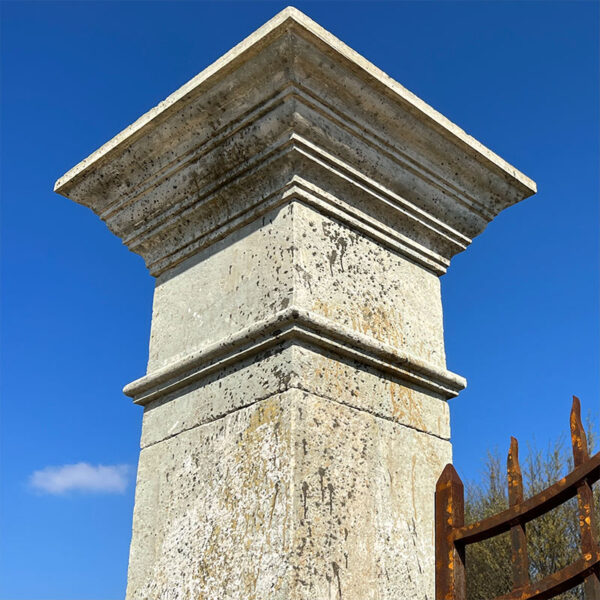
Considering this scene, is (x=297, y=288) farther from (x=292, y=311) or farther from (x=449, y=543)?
(x=449, y=543)

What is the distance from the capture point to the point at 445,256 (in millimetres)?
2623

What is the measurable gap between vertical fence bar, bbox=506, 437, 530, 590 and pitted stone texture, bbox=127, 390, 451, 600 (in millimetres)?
450

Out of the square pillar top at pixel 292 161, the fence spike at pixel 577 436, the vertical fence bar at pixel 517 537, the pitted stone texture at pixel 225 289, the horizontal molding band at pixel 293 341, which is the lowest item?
the vertical fence bar at pixel 517 537

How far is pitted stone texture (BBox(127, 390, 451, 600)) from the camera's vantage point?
68.1 inches

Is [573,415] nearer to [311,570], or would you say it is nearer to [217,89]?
[311,570]

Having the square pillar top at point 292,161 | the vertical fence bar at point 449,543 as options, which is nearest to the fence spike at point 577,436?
the vertical fence bar at point 449,543

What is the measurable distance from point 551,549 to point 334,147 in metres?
13.1

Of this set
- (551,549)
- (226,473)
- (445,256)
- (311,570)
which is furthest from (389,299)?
(551,549)

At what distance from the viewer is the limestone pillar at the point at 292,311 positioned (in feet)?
6.02

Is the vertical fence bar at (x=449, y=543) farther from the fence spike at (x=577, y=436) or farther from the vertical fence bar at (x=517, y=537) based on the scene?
the fence spike at (x=577, y=436)

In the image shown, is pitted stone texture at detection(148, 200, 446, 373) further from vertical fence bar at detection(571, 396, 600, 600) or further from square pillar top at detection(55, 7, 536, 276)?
vertical fence bar at detection(571, 396, 600, 600)

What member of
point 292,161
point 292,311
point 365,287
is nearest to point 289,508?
point 292,311

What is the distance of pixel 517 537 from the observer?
5.05 ft

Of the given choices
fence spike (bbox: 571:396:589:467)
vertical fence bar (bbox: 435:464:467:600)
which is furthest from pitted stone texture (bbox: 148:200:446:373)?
fence spike (bbox: 571:396:589:467)
